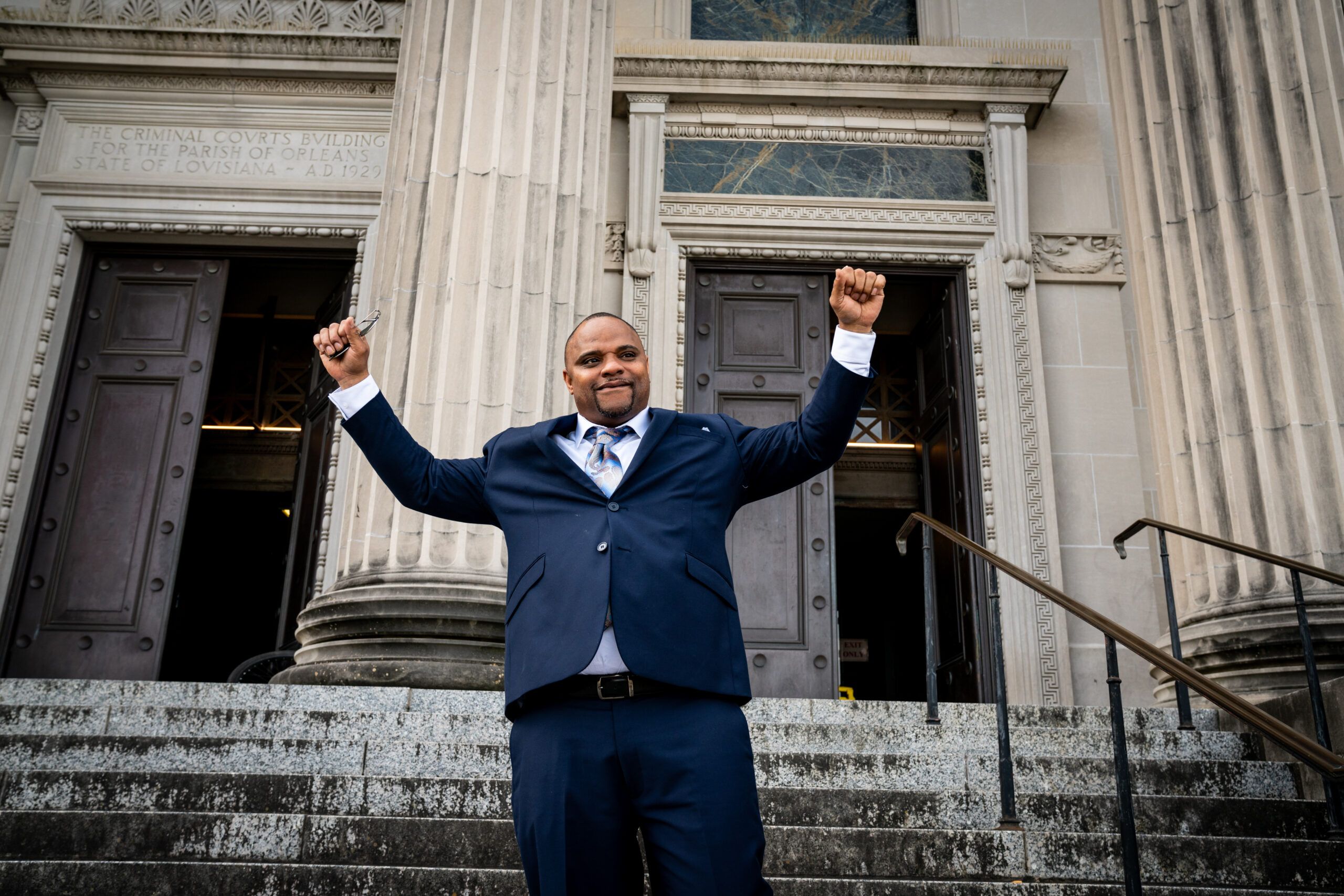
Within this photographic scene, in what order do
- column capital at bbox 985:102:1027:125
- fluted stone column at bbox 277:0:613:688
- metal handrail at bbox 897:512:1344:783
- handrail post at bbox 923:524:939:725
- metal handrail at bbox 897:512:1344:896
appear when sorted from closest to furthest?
metal handrail at bbox 897:512:1344:783, metal handrail at bbox 897:512:1344:896, handrail post at bbox 923:524:939:725, fluted stone column at bbox 277:0:613:688, column capital at bbox 985:102:1027:125

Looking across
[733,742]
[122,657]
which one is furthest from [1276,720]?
[122,657]

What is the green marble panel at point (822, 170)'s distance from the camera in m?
9.61

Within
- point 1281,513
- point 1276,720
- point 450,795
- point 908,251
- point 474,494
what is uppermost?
point 908,251

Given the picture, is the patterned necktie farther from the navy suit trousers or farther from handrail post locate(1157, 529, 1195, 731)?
handrail post locate(1157, 529, 1195, 731)

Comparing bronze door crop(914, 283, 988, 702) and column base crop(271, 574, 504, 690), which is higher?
bronze door crop(914, 283, 988, 702)

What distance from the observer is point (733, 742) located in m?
2.18

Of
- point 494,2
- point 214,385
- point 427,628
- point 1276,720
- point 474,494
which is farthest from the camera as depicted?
point 214,385

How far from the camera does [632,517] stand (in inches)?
94.9

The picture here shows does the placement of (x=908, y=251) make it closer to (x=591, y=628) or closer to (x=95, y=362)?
(x=95, y=362)

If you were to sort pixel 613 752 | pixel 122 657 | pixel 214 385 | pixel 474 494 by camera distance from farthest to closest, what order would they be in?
1. pixel 214 385
2. pixel 122 657
3. pixel 474 494
4. pixel 613 752

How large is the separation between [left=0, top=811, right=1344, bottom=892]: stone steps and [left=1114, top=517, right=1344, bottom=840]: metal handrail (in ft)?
0.85

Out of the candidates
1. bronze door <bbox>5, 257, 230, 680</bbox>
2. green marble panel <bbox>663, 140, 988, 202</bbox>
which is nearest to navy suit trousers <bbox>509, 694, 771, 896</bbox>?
bronze door <bbox>5, 257, 230, 680</bbox>

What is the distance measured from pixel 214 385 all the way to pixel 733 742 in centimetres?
1307

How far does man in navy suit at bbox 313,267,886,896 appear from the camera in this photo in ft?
6.95
